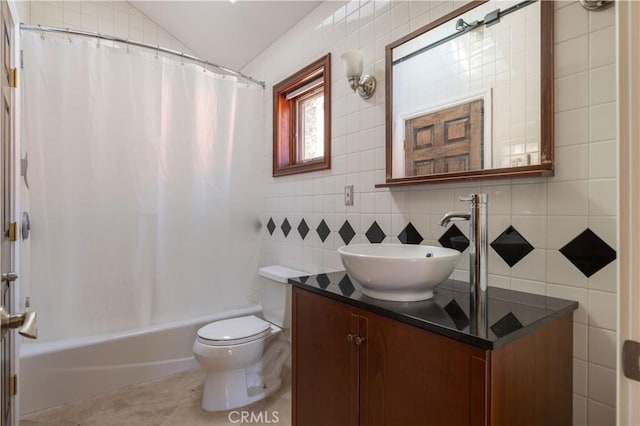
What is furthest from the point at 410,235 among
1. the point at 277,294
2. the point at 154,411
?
the point at 154,411

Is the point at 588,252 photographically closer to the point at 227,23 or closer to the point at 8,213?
the point at 8,213

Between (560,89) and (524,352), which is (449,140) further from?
(524,352)

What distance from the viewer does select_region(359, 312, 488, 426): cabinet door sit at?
82 cm

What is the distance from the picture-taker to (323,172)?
2074 mm

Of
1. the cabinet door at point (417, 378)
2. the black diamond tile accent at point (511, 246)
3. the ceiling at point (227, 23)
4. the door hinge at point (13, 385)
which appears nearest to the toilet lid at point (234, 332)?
the door hinge at point (13, 385)

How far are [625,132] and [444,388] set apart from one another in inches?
27.7

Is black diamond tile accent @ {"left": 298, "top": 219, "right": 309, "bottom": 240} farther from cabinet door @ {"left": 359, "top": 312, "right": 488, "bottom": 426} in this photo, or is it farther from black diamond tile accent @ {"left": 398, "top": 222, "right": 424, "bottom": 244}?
cabinet door @ {"left": 359, "top": 312, "right": 488, "bottom": 426}

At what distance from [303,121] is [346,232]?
39.2 inches

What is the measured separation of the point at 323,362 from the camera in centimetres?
125

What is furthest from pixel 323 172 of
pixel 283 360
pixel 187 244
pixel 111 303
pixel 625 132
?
pixel 625 132

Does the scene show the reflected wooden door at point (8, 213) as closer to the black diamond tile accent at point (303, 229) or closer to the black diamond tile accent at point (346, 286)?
the black diamond tile accent at point (346, 286)

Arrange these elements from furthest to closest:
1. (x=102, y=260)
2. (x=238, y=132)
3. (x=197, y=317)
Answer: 1. (x=238, y=132)
2. (x=197, y=317)
3. (x=102, y=260)

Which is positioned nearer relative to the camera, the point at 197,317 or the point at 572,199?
the point at 572,199

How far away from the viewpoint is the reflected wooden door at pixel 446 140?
1.31 m
